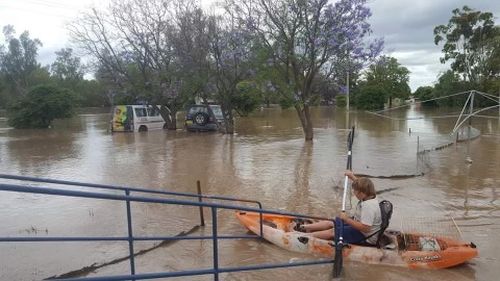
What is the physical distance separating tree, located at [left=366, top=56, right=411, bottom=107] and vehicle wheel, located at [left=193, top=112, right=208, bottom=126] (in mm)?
42600

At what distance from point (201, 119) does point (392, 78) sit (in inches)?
1998

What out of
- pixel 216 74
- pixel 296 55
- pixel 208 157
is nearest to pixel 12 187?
pixel 208 157

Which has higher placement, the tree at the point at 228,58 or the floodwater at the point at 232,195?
the tree at the point at 228,58

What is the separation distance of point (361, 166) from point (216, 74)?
13473mm

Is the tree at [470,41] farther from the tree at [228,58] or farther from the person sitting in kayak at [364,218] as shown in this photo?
the person sitting in kayak at [364,218]

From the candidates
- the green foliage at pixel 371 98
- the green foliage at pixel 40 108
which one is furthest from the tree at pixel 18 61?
the green foliage at pixel 371 98

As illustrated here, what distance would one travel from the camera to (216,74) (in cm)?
2561

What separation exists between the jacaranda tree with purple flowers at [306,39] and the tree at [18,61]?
177 ft

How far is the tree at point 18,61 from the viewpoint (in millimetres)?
65938

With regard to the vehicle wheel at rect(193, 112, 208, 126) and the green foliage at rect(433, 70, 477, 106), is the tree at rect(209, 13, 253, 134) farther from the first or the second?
the green foliage at rect(433, 70, 477, 106)

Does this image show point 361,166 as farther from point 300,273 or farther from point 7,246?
point 7,246

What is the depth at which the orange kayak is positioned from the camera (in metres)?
6.09

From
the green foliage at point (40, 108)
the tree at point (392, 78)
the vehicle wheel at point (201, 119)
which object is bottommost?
the vehicle wheel at point (201, 119)

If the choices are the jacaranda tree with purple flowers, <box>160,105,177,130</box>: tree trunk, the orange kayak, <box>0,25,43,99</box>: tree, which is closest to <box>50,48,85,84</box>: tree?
<box>0,25,43,99</box>: tree
